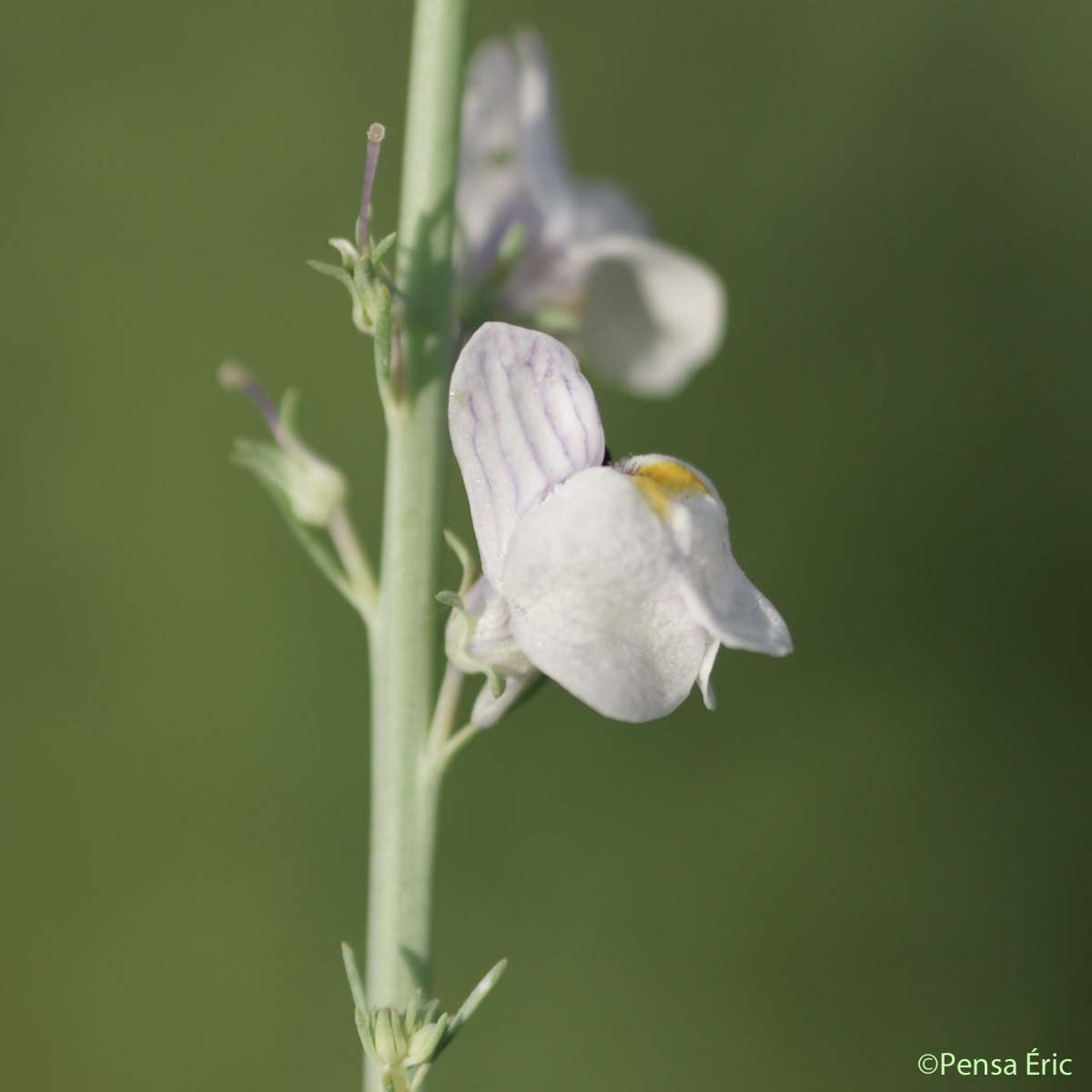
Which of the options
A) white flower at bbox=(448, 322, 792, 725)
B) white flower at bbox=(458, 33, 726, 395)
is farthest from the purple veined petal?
white flower at bbox=(458, 33, 726, 395)

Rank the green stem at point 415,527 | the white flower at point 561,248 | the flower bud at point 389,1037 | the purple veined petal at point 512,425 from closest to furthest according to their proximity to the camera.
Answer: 1. the purple veined petal at point 512,425
2. the flower bud at point 389,1037
3. the green stem at point 415,527
4. the white flower at point 561,248

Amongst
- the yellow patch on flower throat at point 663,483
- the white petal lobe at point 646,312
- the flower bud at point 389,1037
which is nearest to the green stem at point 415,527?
A: the flower bud at point 389,1037

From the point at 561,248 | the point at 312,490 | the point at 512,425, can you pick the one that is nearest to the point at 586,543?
the point at 512,425

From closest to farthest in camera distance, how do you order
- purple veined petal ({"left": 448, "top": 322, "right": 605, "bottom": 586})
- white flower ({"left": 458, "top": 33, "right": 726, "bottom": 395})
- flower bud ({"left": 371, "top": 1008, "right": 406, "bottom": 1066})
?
1. purple veined petal ({"left": 448, "top": 322, "right": 605, "bottom": 586})
2. flower bud ({"left": 371, "top": 1008, "right": 406, "bottom": 1066})
3. white flower ({"left": 458, "top": 33, "right": 726, "bottom": 395})

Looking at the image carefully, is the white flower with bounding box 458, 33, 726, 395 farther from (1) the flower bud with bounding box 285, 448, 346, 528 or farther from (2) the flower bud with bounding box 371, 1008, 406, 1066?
(2) the flower bud with bounding box 371, 1008, 406, 1066

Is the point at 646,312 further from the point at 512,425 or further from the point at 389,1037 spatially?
the point at 389,1037

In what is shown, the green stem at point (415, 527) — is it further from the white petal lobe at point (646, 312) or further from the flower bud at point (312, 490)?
the white petal lobe at point (646, 312)
